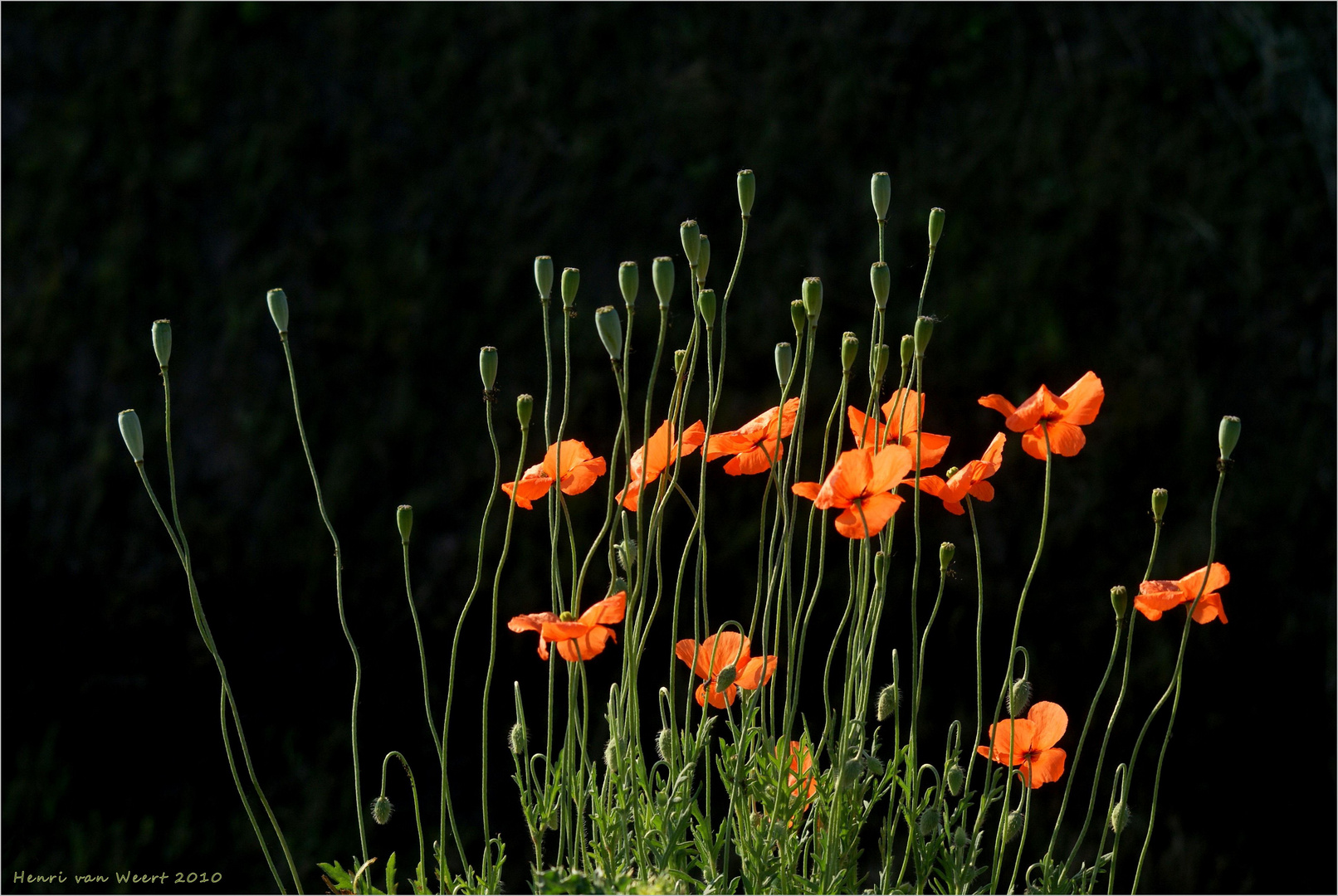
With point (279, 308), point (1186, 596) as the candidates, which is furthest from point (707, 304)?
point (1186, 596)

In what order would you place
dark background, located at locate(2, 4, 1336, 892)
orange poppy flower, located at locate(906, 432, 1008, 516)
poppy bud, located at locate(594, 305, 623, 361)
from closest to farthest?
poppy bud, located at locate(594, 305, 623, 361), orange poppy flower, located at locate(906, 432, 1008, 516), dark background, located at locate(2, 4, 1336, 892)

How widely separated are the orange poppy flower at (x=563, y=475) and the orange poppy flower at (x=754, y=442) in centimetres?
9

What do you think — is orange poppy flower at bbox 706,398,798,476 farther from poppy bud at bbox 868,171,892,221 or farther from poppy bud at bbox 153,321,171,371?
poppy bud at bbox 153,321,171,371

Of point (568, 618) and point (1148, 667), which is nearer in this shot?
point (568, 618)

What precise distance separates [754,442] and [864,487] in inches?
5.4

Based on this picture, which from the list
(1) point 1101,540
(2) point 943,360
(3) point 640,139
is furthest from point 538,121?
(1) point 1101,540

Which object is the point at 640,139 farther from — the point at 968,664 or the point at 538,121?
the point at 968,664

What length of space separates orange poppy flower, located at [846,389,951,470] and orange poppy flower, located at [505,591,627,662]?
8.2 inches

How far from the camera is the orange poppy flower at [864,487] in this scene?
812 mm

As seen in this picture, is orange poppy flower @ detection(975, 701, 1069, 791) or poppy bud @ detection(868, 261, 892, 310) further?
orange poppy flower @ detection(975, 701, 1069, 791)

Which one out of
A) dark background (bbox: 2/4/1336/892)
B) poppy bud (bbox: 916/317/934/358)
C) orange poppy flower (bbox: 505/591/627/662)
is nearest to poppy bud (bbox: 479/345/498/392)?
orange poppy flower (bbox: 505/591/627/662)

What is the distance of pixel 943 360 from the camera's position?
223cm

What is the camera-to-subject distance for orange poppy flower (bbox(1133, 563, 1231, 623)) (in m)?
0.88

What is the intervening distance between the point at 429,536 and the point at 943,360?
929mm
